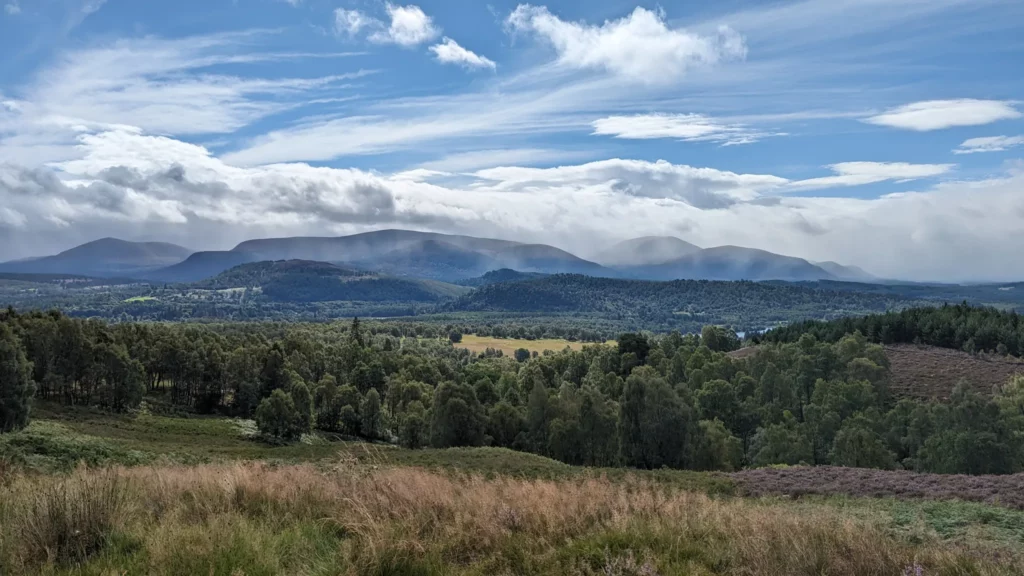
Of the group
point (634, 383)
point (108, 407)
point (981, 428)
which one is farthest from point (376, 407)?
point (981, 428)

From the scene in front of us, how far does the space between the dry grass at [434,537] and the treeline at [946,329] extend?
321 feet

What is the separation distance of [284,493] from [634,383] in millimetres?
47510

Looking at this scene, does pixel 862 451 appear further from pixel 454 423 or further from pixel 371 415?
pixel 371 415

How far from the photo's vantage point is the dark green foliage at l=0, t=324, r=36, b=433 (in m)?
49.0

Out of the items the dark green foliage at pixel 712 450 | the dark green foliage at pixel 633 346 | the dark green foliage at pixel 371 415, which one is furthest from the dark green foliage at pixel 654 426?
the dark green foliage at pixel 633 346

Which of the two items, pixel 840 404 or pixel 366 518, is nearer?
pixel 366 518

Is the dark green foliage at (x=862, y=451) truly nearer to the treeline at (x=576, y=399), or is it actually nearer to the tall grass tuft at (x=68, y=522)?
the treeline at (x=576, y=399)

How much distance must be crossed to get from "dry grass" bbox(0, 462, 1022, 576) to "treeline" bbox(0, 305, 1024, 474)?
154ft

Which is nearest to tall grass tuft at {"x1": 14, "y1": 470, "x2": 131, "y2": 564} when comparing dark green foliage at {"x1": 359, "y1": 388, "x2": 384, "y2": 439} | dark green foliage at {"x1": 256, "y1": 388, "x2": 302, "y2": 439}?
dark green foliage at {"x1": 256, "y1": 388, "x2": 302, "y2": 439}

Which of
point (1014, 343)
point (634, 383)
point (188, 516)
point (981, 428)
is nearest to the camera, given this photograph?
point (188, 516)

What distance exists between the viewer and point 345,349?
108m

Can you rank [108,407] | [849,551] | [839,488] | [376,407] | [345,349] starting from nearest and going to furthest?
1. [849,551]
2. [839,488]
3. [108,407]
4. [376,407]
5. [345,349]

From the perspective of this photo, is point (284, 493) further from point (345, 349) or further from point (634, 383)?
point (345, 349)

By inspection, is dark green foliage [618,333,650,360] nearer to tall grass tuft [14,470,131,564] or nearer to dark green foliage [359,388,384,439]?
dark green foliage [359,388,384,439]
